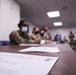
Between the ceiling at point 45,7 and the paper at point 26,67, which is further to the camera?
the ceiling at point 45,7

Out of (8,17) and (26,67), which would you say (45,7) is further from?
(26,67)

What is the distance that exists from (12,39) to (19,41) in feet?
0.54

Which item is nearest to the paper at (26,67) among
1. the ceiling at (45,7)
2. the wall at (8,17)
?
the wall at (8,17)

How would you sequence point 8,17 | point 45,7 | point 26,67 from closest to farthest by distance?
point 26,67
point 8,17
point 45,7

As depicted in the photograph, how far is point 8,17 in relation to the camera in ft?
8.99

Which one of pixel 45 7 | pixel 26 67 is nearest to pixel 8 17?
pixel 45 7

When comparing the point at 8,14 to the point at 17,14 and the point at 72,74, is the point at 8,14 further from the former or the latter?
the point at 72,74

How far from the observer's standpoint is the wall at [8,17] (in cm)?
251

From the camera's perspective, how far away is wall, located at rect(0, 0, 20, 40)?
→ 8.25ft

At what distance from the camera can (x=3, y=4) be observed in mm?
2566

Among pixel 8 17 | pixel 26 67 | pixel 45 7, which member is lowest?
pixel 26 67

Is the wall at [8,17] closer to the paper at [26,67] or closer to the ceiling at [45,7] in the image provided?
the ceiling at [45,7]

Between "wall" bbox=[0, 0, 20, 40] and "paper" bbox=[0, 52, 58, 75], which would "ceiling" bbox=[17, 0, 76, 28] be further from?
"paper" bbox=[0, 52, 58, 75]

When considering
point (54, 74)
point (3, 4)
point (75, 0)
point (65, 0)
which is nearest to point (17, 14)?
point (3, 4)
